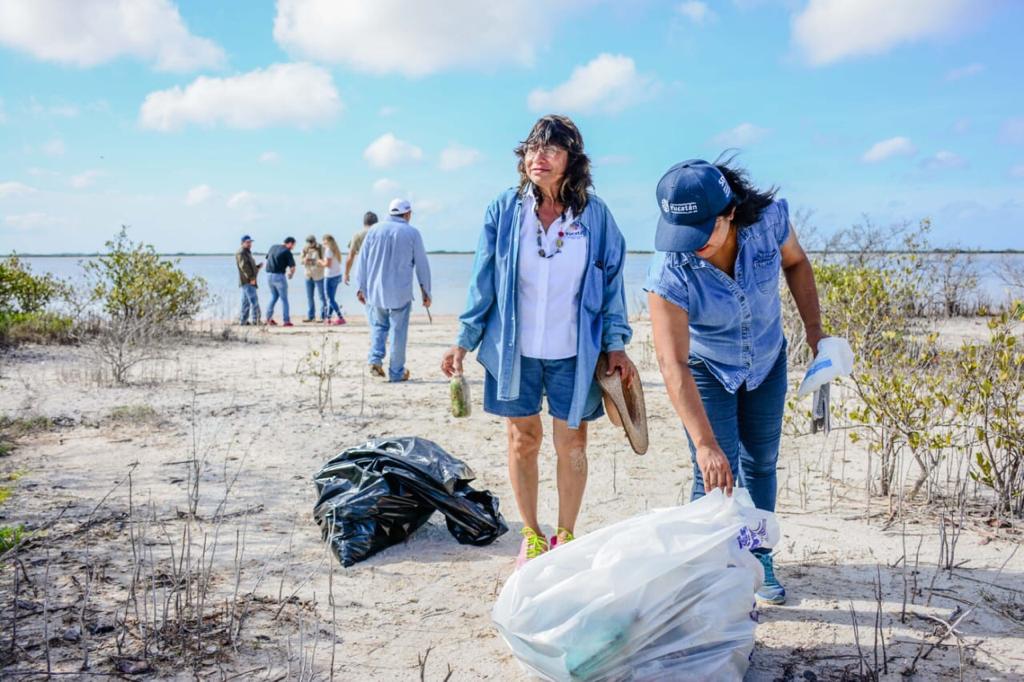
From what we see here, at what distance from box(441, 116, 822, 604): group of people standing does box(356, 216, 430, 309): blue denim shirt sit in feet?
13.2

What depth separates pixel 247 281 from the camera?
13.2 meters

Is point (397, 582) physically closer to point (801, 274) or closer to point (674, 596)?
point (674, 596)

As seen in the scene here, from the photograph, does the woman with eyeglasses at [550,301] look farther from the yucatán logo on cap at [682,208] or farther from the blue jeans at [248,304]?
the blue jeans at [248,304]

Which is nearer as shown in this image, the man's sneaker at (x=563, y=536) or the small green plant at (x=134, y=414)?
the man's sneaker at (x=563, y=536)

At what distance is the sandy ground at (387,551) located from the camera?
260 centimetres

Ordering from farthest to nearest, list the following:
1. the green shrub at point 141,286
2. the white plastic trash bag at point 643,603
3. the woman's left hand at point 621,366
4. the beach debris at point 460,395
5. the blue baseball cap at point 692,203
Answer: the green shrub at point 141,286 → the beach debris at point 460,395 → the woman's left hand at point 621,366 → the blue baseball cap at point 692,203 → the white plastic trash bag at point 643,603

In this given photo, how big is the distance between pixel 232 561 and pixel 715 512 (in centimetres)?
216

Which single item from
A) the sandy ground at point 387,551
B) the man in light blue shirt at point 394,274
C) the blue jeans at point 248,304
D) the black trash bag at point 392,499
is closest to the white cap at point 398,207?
the man in light blue shirt at point 394,274

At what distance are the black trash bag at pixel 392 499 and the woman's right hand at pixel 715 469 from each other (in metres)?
1.53

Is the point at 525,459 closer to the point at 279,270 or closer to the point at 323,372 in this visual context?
the point at 323,372

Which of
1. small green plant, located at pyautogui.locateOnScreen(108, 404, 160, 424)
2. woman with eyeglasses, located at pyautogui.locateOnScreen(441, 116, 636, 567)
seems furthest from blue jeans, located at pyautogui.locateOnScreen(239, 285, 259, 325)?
woman with eyeglasses, located at pyautogui.locateOnScreen(441, 116, 636, 567)

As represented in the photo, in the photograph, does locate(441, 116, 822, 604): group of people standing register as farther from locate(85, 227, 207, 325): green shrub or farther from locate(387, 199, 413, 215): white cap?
locate(85, 227, 207, 325): green shrub

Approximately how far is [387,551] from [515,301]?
136 centimetres

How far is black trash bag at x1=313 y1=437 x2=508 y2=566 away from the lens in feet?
11.6
